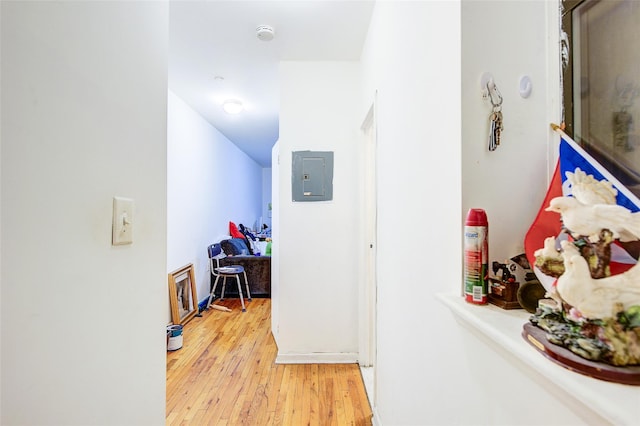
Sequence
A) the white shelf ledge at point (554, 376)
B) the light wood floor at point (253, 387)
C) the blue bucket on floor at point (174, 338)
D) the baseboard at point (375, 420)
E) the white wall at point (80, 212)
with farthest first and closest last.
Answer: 1. the blue bucket on floor at point (174, 338)
2. the light wood floor at point (253, 387)
3. the baseboard at point (375, 420)
4. the white wall at point (80, 212)
5. the white shelf ledge at point (554, 376)

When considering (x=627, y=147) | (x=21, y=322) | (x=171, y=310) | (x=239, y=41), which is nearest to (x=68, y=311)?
(x=21, y=322)

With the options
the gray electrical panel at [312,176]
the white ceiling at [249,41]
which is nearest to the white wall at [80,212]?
the white ceiling at [249,41]

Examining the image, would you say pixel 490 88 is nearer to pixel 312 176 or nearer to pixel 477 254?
pixel 477 254

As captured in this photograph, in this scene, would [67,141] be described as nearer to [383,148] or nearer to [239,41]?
[383,148]

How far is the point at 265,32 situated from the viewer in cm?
212

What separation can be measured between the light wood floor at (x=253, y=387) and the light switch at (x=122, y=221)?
1.59 m

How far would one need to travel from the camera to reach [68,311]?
59cm

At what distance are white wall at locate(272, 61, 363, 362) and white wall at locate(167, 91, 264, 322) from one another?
1481 mm

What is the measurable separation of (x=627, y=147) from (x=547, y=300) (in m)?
0.34

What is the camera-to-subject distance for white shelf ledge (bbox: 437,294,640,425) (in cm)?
37

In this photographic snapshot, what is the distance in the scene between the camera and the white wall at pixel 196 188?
132 inches

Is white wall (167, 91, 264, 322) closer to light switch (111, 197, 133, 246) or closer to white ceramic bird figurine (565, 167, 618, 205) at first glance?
light switch (111, 197, 133, 246)

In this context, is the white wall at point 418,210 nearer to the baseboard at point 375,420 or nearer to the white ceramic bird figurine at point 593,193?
the baseboard at point 375,420

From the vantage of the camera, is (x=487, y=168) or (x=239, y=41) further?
(x=239, y=41)
